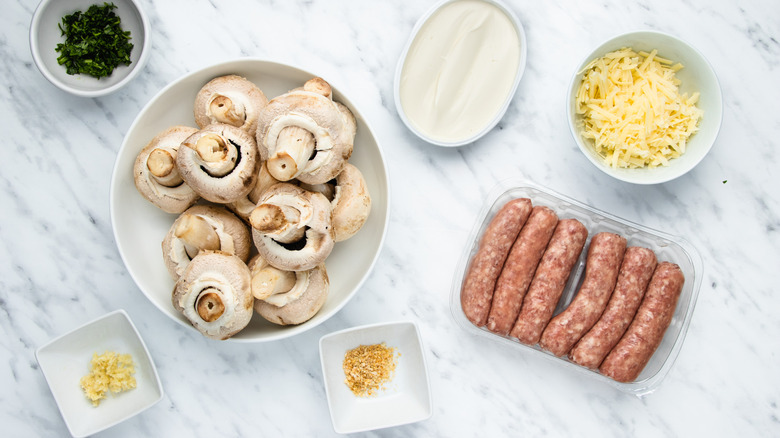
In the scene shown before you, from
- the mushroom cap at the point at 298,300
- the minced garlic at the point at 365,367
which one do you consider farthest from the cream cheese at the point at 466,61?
the minced garlic at the point at 365,367

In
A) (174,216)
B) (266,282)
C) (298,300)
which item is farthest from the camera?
(174,216)

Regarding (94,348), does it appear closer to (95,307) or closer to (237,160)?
(95,307)

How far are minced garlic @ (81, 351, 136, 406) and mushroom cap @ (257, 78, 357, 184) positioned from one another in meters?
0.77

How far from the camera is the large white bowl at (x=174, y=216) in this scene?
57.7 inches

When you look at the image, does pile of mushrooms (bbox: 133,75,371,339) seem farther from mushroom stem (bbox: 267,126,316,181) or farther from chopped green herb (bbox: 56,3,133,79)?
chopped green herb (bbox: 56,3,133,79)

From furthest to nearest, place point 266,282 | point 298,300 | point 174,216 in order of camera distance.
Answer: point 174,216, point 298,300, point 266,282

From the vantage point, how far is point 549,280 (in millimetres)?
1597

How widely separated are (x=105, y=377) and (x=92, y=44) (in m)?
0.92

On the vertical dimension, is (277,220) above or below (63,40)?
above

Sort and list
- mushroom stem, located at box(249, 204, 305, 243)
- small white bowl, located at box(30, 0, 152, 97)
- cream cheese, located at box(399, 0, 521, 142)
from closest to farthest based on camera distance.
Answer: mushroom stem, located at box(249, 204, 305, 243)
small white bowl, located at box(30, 0, 152, 97)
cream cheese, located at box(399, 0, 521, 142)

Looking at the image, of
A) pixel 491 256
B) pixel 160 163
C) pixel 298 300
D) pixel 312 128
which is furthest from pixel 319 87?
pixel 491 256

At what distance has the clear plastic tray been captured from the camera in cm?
168

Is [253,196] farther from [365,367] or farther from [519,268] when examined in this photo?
[519,268]

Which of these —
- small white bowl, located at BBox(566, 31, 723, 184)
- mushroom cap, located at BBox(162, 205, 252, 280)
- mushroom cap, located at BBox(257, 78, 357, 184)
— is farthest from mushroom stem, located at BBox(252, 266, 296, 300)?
small white bowl, located at BBox(566, 31, 723, 184)
